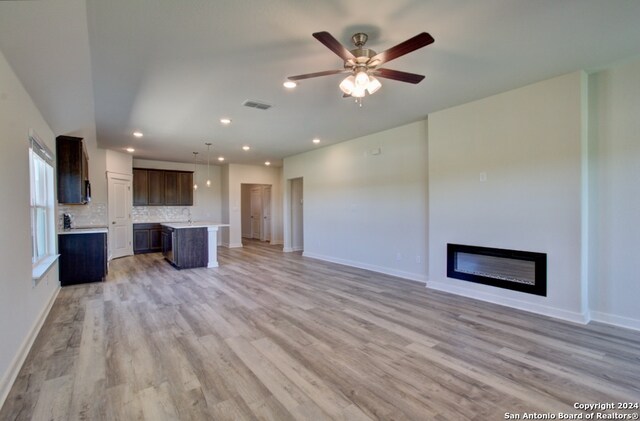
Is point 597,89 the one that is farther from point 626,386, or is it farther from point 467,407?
point 467,407

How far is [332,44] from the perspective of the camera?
6.91 feet

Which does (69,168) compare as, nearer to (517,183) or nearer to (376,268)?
(376,268)

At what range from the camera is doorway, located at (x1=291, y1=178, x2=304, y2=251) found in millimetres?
8922

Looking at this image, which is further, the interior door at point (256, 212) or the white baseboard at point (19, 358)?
the interior door at point (256, 212)

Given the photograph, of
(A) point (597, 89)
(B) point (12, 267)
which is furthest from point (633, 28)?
(B) point (12, 267)

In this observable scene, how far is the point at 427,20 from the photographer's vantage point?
2.31m

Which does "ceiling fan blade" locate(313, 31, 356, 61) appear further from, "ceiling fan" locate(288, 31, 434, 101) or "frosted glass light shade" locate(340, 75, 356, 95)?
"frosted glass light shade" locate(340, 75, 356, 95)

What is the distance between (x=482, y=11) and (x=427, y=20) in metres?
0.38

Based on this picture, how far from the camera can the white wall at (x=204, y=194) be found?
31.3 feet

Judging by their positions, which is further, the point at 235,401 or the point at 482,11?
the point at 482,11

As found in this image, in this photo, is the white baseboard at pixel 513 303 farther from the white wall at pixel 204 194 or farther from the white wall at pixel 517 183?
the white wall at pixel 204 194

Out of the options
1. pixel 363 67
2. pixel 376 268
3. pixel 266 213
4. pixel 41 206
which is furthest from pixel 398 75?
pixel 266 213

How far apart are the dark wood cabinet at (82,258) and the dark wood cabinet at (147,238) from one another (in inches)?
128

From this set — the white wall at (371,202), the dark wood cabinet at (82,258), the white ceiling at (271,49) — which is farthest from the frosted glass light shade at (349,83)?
the dark wood cabinet at (82,258)
